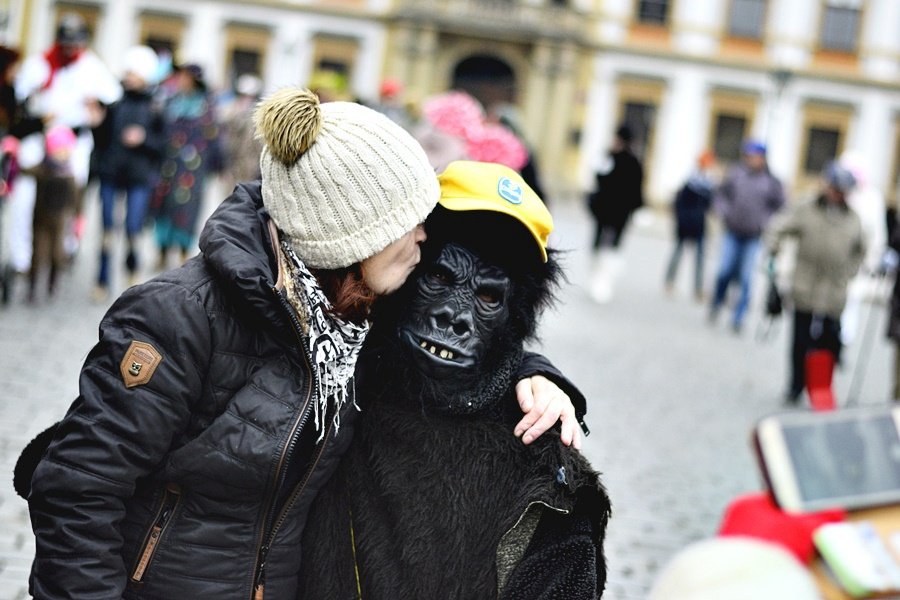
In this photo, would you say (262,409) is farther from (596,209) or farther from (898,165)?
(898,165)

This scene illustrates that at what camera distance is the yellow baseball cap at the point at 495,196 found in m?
2.54

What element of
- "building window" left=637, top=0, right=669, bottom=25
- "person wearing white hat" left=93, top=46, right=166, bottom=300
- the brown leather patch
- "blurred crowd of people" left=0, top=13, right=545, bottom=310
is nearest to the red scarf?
"blurred crowd of people" left=0, top=13, right=545, bottom=310

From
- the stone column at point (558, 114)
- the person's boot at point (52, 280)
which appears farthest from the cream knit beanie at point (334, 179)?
the stone column at point (558, 114)

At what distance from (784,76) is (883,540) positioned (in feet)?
92.8

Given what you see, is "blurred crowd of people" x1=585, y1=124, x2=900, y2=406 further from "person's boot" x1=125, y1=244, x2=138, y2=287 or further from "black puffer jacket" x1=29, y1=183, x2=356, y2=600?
"person's boot" x1=125, y1=244, x2=138, y2=287

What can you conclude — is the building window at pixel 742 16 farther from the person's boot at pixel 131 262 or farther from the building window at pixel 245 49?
the person's boot at pixel 131 262

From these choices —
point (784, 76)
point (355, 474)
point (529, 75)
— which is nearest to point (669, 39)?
point (529, 75)

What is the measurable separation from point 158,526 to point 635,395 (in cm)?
730

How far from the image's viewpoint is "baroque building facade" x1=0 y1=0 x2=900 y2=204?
41031 mm

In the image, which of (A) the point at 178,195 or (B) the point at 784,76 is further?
(B) the point at 784,76

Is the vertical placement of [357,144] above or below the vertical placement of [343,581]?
above

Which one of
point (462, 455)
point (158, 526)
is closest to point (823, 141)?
point (462, 455)

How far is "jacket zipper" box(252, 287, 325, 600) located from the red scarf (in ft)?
31.1

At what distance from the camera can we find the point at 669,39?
138 ft
